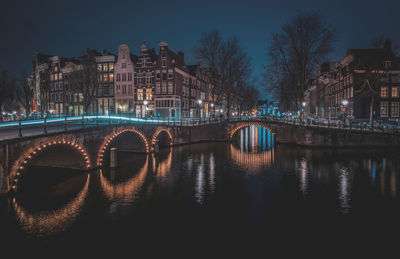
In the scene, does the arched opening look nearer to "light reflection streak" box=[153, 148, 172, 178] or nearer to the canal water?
"light reflection streak" box=[153, 148, 172, 178]

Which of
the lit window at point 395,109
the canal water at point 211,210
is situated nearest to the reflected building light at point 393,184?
the canal water at point 211,210

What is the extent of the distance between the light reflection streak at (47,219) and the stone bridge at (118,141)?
2399mm

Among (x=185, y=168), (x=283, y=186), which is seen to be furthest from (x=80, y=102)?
(x=283, y=186)

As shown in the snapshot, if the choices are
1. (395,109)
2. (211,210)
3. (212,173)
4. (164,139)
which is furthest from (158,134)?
(395,109)

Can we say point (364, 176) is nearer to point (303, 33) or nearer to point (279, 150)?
point (279, 150)

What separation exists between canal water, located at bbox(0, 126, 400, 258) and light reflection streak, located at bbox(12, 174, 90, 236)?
5cm

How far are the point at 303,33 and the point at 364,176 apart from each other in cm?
2448

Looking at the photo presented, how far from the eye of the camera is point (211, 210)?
15477mm

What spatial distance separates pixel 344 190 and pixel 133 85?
4779 centimetres

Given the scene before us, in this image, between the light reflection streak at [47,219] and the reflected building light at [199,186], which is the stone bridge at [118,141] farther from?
the reflected building light at [199,186]

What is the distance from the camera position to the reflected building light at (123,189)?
1740cm

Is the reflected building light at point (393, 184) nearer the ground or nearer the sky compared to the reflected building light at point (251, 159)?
nearer the ground

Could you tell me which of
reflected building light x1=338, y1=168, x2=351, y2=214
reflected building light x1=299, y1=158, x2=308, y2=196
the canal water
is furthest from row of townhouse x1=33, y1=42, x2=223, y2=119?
reflected building light x1=338, y1=168, x2=351, y2=214

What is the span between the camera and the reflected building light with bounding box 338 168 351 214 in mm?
15762
